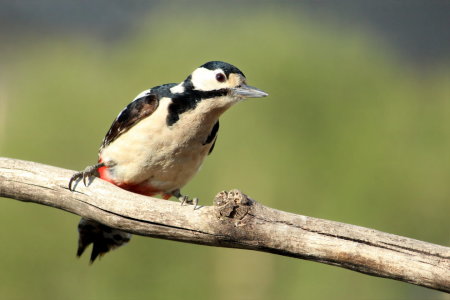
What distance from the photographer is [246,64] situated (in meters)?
5.04

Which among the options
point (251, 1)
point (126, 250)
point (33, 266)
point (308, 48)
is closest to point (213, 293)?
point (126, 250)

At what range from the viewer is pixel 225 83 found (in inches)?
90.3

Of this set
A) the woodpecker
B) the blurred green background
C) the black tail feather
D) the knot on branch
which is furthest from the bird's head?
the blurred green background

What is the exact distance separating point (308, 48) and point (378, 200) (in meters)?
1.32

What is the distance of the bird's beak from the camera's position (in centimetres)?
224

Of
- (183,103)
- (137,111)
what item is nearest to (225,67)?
(183,103)

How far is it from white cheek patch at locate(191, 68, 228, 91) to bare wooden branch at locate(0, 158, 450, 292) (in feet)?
1.42

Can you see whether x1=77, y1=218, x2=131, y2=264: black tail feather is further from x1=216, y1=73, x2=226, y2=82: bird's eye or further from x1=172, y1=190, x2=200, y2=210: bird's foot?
x1=216, y1=73, x2=226, y2=82: bird's eye

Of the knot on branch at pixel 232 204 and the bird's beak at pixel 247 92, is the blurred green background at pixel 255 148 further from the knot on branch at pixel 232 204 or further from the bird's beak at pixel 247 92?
the knot on branch at pixel 232 204

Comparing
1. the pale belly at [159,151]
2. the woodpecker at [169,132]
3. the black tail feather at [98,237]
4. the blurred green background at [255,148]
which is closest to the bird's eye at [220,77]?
the woodpecker at [169,132]

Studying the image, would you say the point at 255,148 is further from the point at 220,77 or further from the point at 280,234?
the point at 280,234

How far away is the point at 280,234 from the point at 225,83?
589 millimetres

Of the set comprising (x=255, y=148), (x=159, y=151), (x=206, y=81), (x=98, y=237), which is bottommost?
(x=98, y=237)

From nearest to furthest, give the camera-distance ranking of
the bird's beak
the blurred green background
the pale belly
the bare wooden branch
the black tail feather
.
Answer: the bare wooden branch, the bird's beak, the pale belly, the black tail feather, the blurred green background
